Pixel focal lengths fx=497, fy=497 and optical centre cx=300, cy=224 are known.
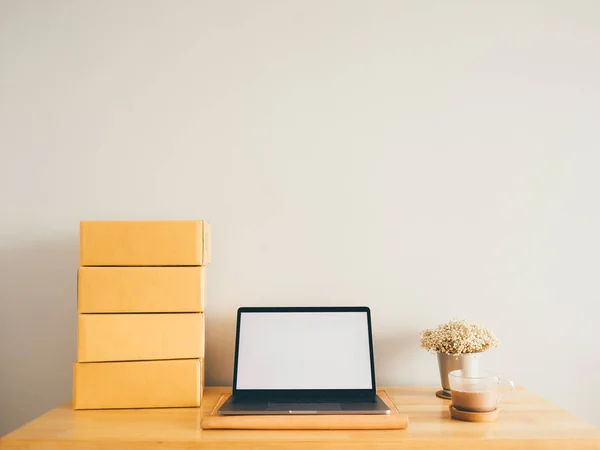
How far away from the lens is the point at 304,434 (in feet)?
3.10

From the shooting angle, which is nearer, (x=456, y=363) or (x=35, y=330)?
(x=456, y=363)

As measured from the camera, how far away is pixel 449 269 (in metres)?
1.36

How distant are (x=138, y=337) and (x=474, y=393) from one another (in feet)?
2.42

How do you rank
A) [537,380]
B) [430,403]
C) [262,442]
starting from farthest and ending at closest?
[537,380]
[430,403]
[262,442]

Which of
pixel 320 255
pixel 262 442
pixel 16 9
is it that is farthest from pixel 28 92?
pixel 262 442

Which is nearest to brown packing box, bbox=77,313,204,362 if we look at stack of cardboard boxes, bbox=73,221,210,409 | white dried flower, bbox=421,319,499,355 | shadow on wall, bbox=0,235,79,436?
stack of cardboard boxes, bbox=73,221,210,409

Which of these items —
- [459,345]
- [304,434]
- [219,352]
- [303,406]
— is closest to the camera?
[304,434]

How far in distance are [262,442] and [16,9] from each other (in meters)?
1.36

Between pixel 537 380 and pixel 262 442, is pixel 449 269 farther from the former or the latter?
pixel 262 442

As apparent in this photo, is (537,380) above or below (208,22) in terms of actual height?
below

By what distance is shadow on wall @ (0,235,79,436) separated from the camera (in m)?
1.37

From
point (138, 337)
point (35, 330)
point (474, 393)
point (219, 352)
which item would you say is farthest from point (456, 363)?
point (35, 330)

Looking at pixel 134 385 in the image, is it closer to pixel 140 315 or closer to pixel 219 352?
pixel 140 315

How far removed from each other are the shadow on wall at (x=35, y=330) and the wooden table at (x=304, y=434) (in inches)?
12.8
